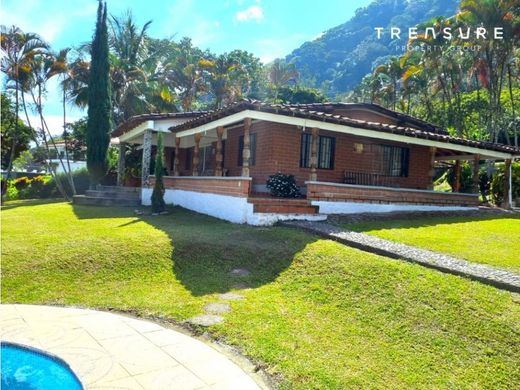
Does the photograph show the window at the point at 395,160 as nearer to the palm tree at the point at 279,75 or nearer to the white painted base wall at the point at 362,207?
the white painted base wall at the point at 362,207

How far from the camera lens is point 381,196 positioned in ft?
45.6

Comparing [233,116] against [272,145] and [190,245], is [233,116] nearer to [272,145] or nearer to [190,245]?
[272,145]

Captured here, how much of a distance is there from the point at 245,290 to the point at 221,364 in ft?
8.05

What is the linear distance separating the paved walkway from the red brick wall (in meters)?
9.83

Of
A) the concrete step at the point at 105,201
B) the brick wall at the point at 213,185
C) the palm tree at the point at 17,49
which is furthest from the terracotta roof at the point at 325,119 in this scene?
the palm tree at the point at 17,49

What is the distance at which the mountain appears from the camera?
11569cm

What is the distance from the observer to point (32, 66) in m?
22.9

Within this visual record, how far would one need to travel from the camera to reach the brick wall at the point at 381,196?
1245 cm

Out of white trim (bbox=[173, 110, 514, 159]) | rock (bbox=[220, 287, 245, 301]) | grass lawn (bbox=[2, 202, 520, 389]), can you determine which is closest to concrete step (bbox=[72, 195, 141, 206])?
white trim (bbox=[173, 110, 514, 159])

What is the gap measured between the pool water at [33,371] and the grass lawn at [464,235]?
7316 millimetres

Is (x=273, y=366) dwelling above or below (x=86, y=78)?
below

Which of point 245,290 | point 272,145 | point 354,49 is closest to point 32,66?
point 272,145

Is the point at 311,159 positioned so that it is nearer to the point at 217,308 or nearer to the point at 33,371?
the point at 217,308

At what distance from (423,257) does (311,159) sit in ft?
18.3
